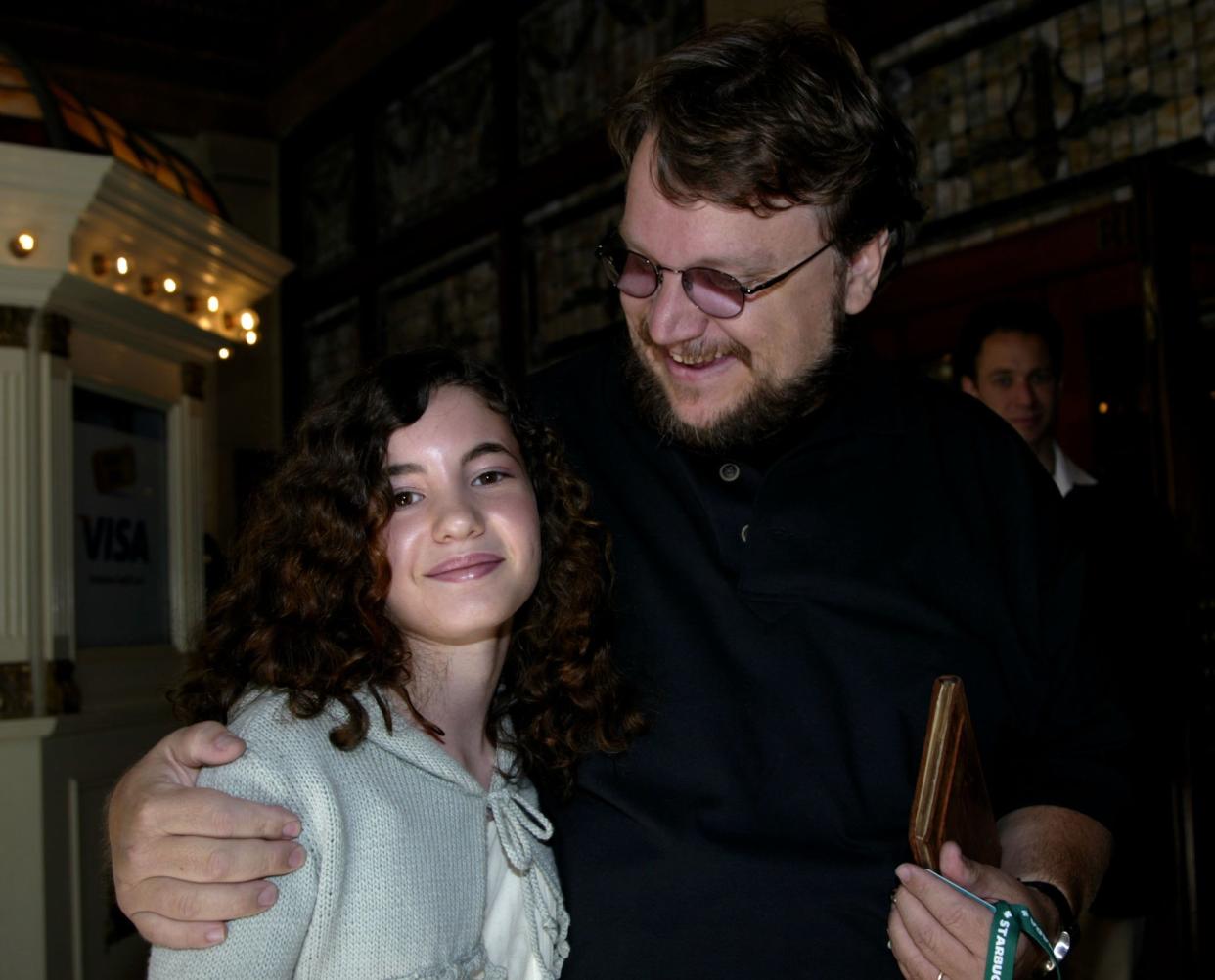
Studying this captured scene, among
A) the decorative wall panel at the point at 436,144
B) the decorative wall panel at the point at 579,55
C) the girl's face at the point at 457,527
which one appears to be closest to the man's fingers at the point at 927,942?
the girl's face at the point at 457,527

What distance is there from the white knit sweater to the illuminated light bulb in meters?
2.39

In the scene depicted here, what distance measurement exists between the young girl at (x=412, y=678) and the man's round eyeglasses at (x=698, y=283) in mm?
244

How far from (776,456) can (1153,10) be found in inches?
108

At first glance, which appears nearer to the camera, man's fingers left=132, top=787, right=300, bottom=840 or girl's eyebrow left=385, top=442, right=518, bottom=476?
man's fingers left=132, top=787, right=300, bottom=840

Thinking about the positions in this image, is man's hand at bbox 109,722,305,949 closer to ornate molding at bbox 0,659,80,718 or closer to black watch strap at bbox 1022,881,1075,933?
black watch strap at bbox 1022,881,1075,933

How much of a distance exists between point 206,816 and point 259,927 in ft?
0.44

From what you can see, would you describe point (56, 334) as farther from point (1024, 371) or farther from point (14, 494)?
point (1024, 371)

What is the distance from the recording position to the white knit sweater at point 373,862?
136 centimetres

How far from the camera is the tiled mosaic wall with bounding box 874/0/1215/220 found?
142 inches

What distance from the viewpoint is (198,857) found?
129 centimetres

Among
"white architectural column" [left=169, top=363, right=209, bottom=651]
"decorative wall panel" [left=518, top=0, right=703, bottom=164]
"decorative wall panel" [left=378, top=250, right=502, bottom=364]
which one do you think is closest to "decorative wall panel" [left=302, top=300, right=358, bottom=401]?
"decorative wall panel" [left=378, top=250, right=502, bottom=364]

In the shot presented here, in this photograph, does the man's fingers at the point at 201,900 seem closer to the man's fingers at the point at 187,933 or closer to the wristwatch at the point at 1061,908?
the man's fingers at the point at 187,933

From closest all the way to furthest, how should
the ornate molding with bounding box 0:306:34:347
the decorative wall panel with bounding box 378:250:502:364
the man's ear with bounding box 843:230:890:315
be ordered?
the man's ear with bounding box 843:230:890:315, the ornate molding with bounding box 0:306:34:347, the decorative wall panel with bounding box 378:250:502:364

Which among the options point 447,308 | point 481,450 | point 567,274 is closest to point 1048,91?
point 567,274
